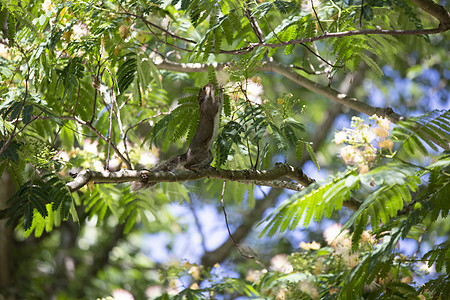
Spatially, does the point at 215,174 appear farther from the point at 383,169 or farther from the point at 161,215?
the point at 161,215

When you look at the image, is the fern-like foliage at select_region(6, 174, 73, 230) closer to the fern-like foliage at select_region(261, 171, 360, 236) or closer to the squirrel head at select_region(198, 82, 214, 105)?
the squirrel head at select_region(198, 82, 214, 105)

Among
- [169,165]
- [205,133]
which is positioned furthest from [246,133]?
[169,165]

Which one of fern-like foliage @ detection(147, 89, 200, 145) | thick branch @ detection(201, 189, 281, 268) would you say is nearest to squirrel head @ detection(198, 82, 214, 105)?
fern-like foliage @ detection(147, 89, 200, 145)

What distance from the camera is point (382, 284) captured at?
2611 millimetres

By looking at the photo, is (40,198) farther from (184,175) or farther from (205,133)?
(205,133)

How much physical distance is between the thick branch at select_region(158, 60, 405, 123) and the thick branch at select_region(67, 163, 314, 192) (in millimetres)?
881

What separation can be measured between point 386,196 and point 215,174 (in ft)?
2.48

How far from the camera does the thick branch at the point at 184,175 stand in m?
2.23

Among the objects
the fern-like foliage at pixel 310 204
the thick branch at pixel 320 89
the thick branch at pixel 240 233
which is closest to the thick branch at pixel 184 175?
the fern-like foliage at pixel 310 204

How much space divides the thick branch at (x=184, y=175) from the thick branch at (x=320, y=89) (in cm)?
88

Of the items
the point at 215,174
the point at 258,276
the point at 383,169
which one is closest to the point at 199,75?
the point at 258,276

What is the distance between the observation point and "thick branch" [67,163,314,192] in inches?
87.7

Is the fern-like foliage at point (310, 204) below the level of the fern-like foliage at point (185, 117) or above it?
below

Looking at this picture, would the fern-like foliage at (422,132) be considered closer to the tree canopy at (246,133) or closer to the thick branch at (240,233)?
the tree canopy at (246,133)
